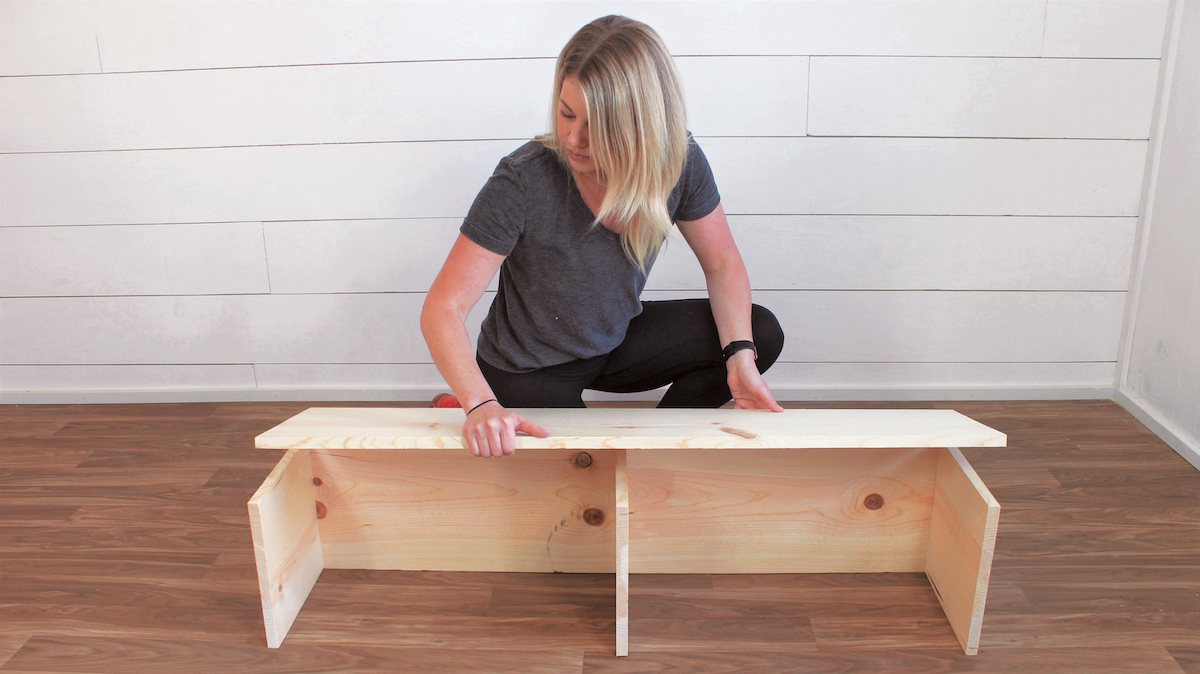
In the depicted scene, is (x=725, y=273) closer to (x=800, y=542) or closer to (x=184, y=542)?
(x=800, y=542)

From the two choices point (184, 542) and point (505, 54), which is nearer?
point (184, 542)

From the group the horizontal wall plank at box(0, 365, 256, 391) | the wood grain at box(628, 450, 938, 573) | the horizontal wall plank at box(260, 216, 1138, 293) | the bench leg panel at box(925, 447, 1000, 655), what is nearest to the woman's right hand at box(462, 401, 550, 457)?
the wood grain at box(628, 450, 938, 573)

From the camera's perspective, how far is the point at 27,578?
4.42 feet

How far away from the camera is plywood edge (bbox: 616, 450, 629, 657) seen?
1.08 m

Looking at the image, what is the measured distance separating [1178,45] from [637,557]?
1.72 m

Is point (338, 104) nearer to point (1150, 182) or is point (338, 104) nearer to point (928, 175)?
point (928, 175)

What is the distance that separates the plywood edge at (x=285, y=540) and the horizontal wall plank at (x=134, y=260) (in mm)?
961

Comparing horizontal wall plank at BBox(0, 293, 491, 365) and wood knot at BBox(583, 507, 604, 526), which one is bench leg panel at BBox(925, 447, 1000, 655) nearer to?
wood knot at BBox(583, 507, 604, 526)

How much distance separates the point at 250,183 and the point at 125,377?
706 mm

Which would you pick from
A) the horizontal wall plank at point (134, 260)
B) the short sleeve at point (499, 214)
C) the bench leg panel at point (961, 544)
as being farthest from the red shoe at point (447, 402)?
the bench leg panel at point (961, 544)

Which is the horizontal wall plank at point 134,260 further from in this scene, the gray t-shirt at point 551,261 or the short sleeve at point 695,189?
the short sleeve at point 695,189

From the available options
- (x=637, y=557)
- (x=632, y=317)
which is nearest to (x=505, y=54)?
(x=632, y=317)

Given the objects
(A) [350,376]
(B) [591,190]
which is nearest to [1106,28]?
(B) [591,190]

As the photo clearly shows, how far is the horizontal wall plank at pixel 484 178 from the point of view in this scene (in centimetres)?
187
